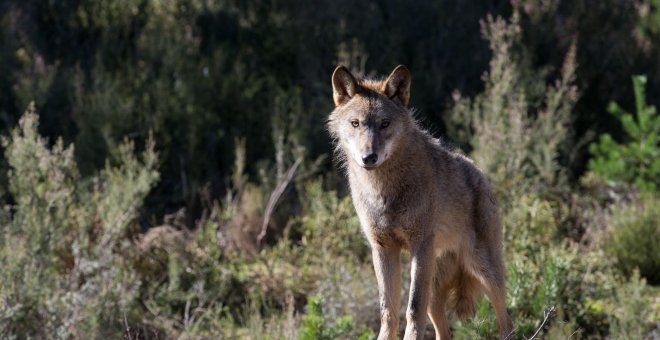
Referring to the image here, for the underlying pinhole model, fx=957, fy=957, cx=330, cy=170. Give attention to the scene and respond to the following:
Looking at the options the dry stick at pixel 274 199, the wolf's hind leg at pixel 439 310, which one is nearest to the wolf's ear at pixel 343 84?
the wolf's hind leg at pixel 439 310

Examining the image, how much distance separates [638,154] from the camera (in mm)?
9766

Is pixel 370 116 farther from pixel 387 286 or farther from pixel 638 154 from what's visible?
pixel 638 154

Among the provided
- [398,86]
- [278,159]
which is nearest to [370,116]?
[398,86]

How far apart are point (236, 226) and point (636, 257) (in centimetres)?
384

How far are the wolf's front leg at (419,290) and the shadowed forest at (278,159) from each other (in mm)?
467

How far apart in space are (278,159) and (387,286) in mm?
4518

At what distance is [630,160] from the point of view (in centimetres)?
988

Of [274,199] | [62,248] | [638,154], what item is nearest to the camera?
[62,248]

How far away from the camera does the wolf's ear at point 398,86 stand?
597 cm

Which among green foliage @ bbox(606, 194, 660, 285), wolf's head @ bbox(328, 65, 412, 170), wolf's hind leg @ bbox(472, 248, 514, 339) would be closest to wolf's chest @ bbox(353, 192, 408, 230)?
wolf's head @ bbox(328, 65, 412, 170)

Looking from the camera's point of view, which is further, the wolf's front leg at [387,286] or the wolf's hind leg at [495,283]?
the wolf's hind leg at [495,283]

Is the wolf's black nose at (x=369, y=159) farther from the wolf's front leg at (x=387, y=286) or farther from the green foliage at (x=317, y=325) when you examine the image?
the green foliage at (x=317, y=325)

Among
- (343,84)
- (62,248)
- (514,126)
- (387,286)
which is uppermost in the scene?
(343,84)

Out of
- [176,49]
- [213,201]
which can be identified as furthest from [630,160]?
[176,49]
